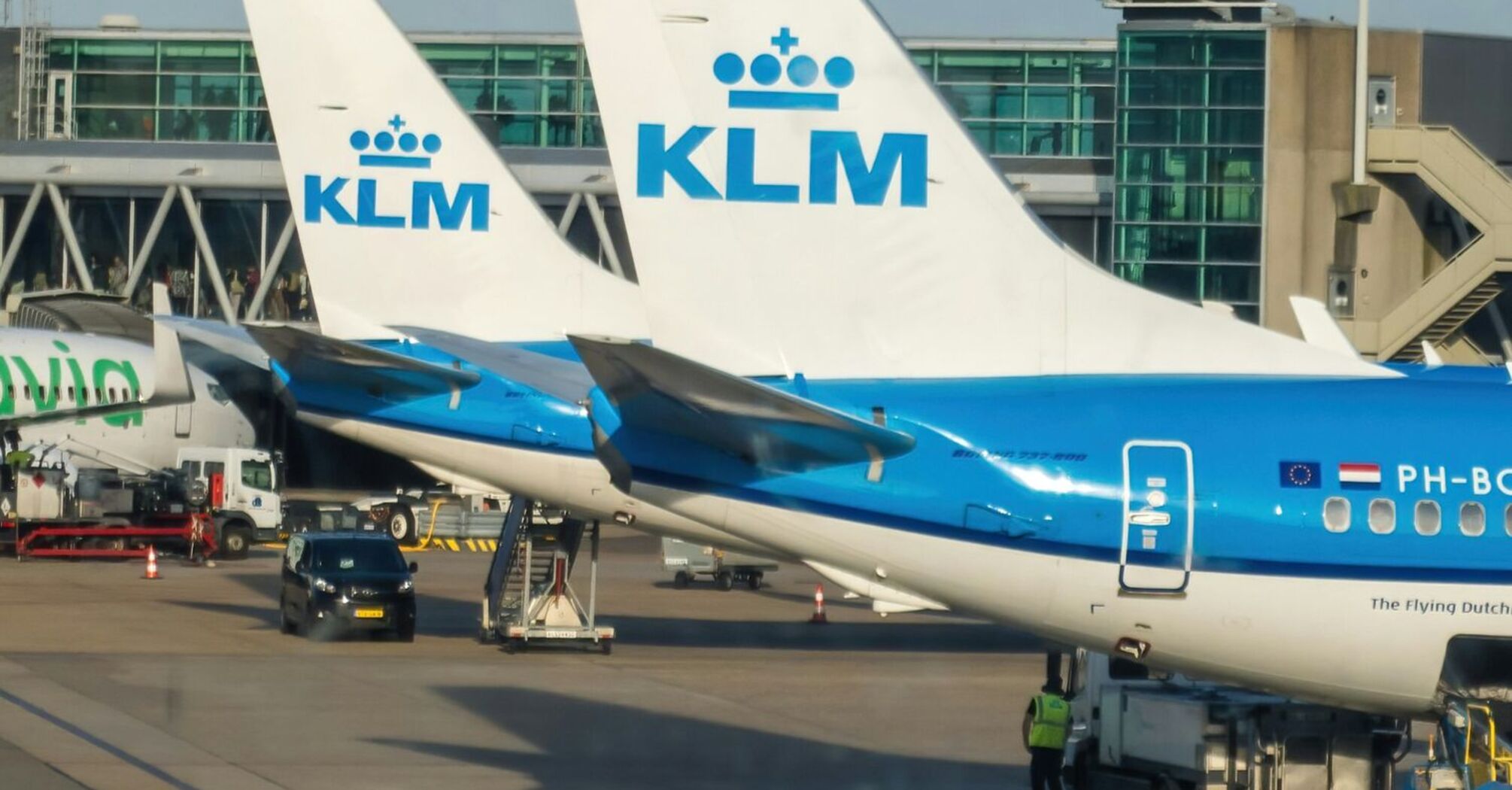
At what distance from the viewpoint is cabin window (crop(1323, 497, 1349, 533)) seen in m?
14.6

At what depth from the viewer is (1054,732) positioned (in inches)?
714

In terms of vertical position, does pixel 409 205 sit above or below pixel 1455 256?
below

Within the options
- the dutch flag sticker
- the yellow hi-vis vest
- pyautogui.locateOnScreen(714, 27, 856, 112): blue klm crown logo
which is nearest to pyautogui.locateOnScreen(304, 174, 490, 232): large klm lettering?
the yellow hi-vis vest

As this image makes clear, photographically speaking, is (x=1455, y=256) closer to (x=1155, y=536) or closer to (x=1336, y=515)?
(x=1336, y=515)

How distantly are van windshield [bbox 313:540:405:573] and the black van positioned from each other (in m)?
0.01

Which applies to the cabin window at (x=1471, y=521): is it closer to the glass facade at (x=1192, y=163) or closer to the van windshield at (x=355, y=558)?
the van windshield at (x=355, y=558)

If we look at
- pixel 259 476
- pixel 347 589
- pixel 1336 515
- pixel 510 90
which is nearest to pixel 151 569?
pixel 259 476

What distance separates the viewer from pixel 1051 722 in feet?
59.4

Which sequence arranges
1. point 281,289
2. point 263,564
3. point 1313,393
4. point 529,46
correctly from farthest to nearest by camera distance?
1. point 529,46
2. point 281,289
3. point 263,564
4. point 1313,393

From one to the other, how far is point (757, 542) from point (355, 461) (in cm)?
5105

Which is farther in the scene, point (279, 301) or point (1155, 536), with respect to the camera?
point (279, 301)

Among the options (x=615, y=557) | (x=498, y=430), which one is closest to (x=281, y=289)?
(x=615, y=557)

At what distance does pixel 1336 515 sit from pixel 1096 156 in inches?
2471

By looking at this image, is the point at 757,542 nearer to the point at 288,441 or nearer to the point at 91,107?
the point at 288,441
